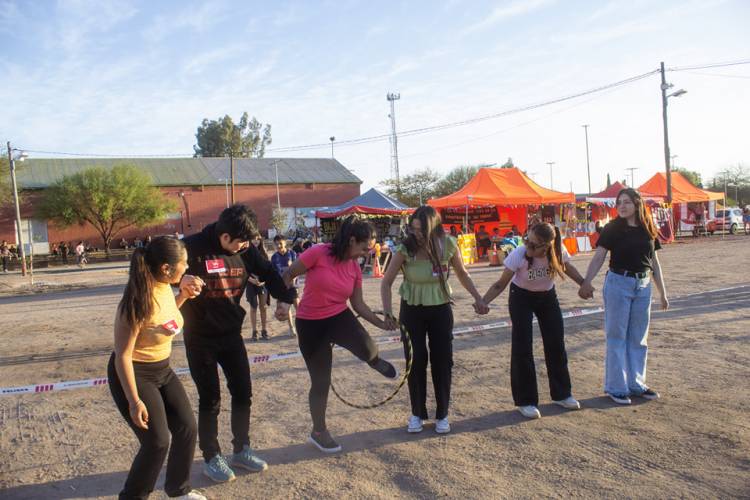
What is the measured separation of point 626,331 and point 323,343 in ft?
9.06

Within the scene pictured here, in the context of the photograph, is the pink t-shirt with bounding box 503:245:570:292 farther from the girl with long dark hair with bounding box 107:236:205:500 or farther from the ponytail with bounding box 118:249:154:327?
the ponytail with bounding box 118:249:154:327

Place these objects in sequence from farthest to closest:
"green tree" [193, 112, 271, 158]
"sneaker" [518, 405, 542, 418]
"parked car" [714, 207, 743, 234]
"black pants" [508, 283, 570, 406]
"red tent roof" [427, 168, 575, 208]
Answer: "green tree" [193, 112, 271, 158] < "parked car" [714, 207, 743, 234] < "red tent roof" [427, 168, 575, 208] < "black pants" [508, 283, 570, 406] < "sneaker" [518, 405, 542, 418]

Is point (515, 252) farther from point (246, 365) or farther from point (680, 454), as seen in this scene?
point (246, 365)

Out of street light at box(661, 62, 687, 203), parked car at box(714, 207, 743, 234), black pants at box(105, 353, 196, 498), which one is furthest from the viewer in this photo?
parked car at box(714, 207, 743, 234)

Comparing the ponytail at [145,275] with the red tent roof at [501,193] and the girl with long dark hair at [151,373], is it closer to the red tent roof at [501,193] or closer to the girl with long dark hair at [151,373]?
the girl with long dark hair at [151,373]

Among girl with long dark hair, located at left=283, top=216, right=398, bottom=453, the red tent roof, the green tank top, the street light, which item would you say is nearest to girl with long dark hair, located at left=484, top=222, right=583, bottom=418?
the green tank top

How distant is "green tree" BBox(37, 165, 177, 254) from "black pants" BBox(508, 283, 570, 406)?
153ft

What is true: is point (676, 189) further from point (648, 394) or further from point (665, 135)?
point (648, 394)

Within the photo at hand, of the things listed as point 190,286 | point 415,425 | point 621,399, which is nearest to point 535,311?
point 621,399

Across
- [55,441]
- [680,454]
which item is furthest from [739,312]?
[55,441]

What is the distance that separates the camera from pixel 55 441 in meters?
4.73

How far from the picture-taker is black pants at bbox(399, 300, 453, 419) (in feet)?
14.9

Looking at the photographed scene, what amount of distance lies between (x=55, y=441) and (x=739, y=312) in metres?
9.26

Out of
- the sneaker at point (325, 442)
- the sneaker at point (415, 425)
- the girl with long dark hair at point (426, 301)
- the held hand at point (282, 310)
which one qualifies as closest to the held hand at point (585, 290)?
the girl with long dark hair at point (426, 301)
